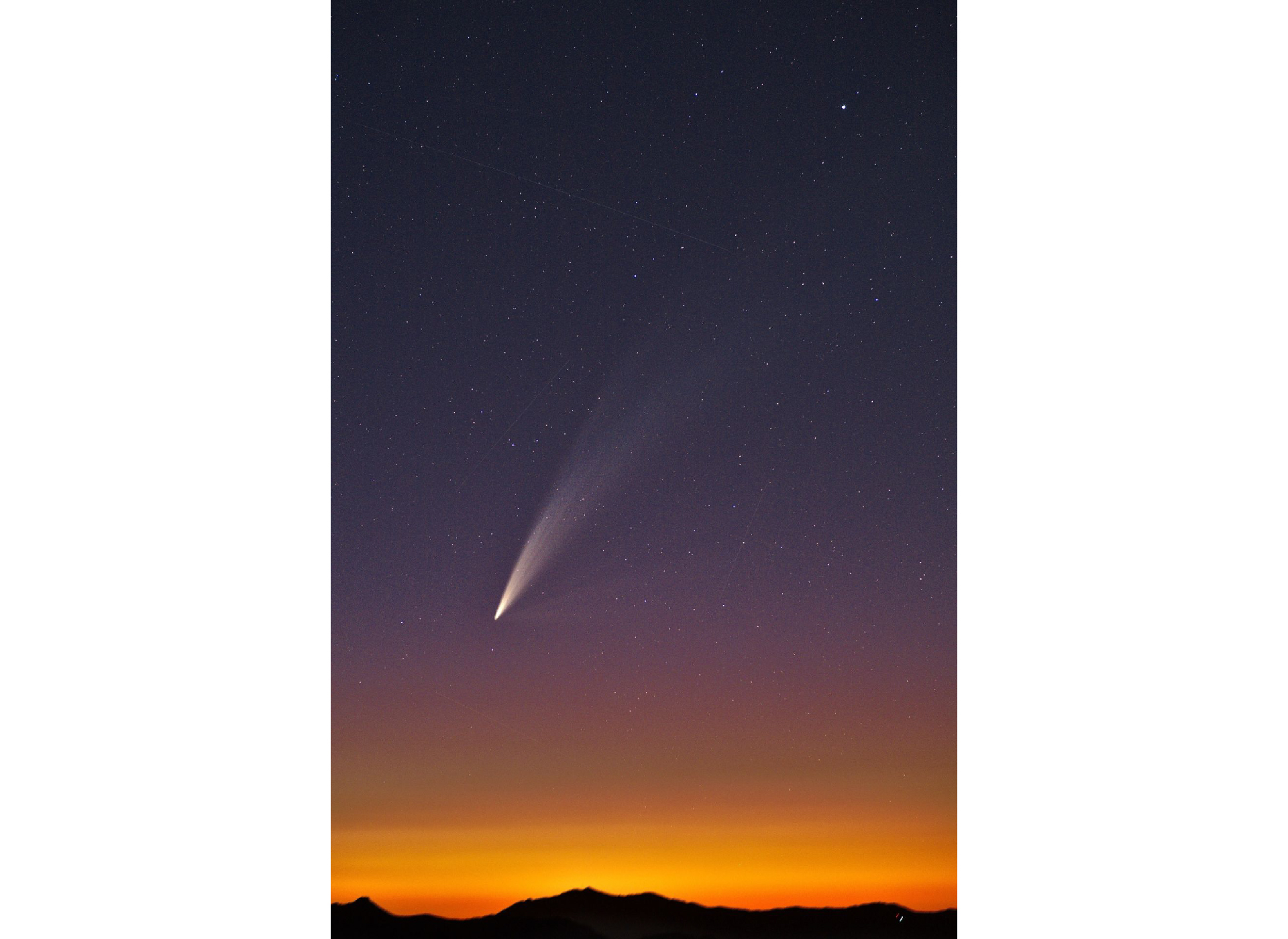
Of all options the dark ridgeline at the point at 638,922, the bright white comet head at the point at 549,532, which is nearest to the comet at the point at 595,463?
the bright white comet head at the point at 549,532

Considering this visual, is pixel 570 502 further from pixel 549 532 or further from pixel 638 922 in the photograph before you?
pixel 638 922

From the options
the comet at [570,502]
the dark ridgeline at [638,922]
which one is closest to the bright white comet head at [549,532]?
the comet at [570,502]

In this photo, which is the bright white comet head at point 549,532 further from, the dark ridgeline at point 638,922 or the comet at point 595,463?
the dark ridgeline at point 638,922

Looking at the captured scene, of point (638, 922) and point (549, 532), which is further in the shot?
point (549, 532)

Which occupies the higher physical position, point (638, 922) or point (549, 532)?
point (549, 532)

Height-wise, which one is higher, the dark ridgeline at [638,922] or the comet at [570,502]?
the comet at [570,502]

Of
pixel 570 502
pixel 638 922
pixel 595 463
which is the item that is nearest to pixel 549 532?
pixel 570 502
